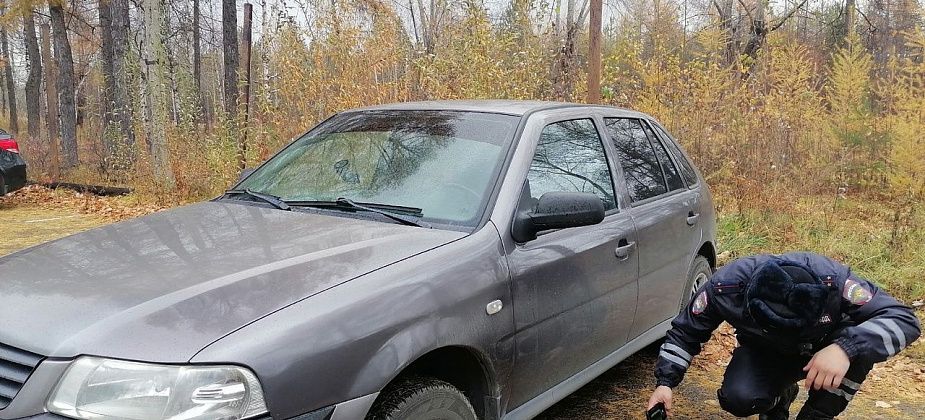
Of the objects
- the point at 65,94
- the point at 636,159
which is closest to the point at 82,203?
the point at 65,94

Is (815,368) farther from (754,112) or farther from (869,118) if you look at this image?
(869,118)

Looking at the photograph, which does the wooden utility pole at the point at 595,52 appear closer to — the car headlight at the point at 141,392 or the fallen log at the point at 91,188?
the car headlight at the point at 141,392

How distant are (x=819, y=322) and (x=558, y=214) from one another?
1.07 m

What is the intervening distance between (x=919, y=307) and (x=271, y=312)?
5315 millimetres

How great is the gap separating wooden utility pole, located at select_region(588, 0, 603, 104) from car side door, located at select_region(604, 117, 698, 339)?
2.65 metres

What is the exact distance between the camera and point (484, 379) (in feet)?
7.70

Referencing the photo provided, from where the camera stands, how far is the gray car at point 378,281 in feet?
5.35

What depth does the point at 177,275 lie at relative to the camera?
1.98 metres

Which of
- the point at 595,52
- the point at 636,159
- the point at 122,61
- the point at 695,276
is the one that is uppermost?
the point at 122,61

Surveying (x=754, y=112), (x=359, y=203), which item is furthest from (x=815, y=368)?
(x=754, y=112)

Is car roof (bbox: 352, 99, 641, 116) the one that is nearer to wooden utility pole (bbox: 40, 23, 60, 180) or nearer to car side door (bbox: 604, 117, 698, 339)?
car side door (bbox: 604, 117, 698, 339)

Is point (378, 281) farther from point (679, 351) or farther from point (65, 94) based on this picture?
point (65, 94)

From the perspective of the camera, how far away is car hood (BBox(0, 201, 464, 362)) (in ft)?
5.45

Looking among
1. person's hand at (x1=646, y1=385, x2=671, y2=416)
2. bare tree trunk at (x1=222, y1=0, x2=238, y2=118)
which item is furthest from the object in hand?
bare tree trunk at (x1=222, y1=0, x2=238, y2=118)
